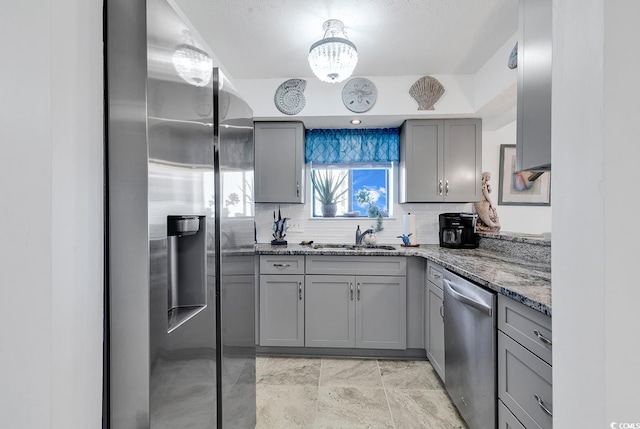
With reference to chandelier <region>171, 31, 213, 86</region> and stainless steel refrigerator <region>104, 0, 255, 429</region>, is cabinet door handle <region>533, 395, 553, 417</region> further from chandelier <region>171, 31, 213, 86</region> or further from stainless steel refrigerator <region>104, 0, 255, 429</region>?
chandelier <region>171, 31, 213, 86</region>

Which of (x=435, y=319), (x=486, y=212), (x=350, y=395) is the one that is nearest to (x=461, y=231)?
(x=486, y=212)

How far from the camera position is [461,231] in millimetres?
2873

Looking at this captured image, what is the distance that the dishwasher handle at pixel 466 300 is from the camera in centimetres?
147

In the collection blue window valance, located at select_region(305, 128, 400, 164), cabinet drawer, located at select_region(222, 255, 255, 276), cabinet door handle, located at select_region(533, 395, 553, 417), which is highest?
blue window valance, located at select_region(305, 128, 400, 164)

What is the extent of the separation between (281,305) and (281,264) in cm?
39

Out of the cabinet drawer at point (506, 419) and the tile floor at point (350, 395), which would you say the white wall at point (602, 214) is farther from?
the tile floor at point (350, 395)

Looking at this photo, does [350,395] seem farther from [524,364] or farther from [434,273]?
[524,364]

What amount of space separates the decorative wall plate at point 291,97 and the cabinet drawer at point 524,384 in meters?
2.54

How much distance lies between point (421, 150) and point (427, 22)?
1.21 metres

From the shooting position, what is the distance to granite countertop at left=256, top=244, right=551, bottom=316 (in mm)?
1215

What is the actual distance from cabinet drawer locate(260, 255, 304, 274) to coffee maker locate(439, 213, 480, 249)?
4.97 feet

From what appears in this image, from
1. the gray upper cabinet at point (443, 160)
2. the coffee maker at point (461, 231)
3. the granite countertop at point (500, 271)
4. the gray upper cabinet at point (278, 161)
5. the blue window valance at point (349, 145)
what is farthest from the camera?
the blue window valance at point (349, 145)

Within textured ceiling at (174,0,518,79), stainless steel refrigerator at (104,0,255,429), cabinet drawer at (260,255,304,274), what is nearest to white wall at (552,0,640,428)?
stainless steel refrigerator at (104,0,255,429)

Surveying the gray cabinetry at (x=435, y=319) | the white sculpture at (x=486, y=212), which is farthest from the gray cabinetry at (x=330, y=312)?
the white sculpture at (x=486, y=212)
